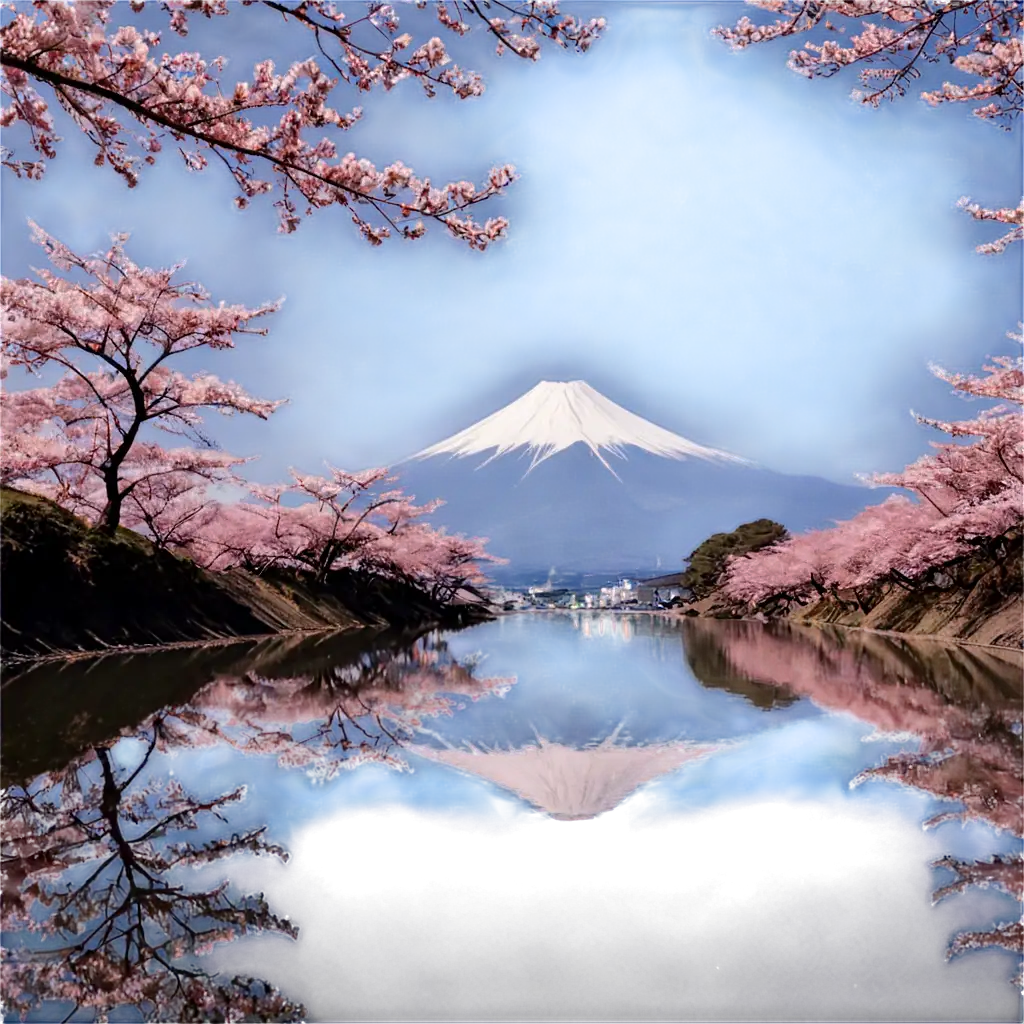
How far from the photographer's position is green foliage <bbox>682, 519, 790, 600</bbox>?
163ft

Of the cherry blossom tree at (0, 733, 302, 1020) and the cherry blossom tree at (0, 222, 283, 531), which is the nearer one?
the cherry blossom tree at (0, 733, 302, 1020)

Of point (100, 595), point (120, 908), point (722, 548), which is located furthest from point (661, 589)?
point (120, 908)

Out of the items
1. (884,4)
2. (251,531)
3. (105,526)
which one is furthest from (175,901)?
(251,531)

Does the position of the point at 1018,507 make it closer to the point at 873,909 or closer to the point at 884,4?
the point at 884,4

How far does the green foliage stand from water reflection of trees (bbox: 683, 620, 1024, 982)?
35.8m

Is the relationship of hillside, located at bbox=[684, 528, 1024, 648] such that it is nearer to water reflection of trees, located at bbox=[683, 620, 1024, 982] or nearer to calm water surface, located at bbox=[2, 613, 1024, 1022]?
water reflection of trees, located at bbox=[683, 620, 1024, 982]

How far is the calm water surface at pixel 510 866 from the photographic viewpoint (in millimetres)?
2006

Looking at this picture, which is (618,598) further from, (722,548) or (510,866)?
(510,866)

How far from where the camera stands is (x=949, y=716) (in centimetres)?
609

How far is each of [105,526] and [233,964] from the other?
1314 cm

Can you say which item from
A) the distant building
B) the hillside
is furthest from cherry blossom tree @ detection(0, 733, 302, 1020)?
the distant building

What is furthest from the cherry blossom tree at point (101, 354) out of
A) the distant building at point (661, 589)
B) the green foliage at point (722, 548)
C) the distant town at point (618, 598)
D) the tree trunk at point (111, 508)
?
the distant building at point (661, 589)

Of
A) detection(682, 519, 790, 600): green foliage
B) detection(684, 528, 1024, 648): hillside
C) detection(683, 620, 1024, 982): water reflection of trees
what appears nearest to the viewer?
detection(683, 620, 1024, 982): water reflection of trees

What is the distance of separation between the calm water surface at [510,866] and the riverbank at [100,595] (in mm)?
5319
